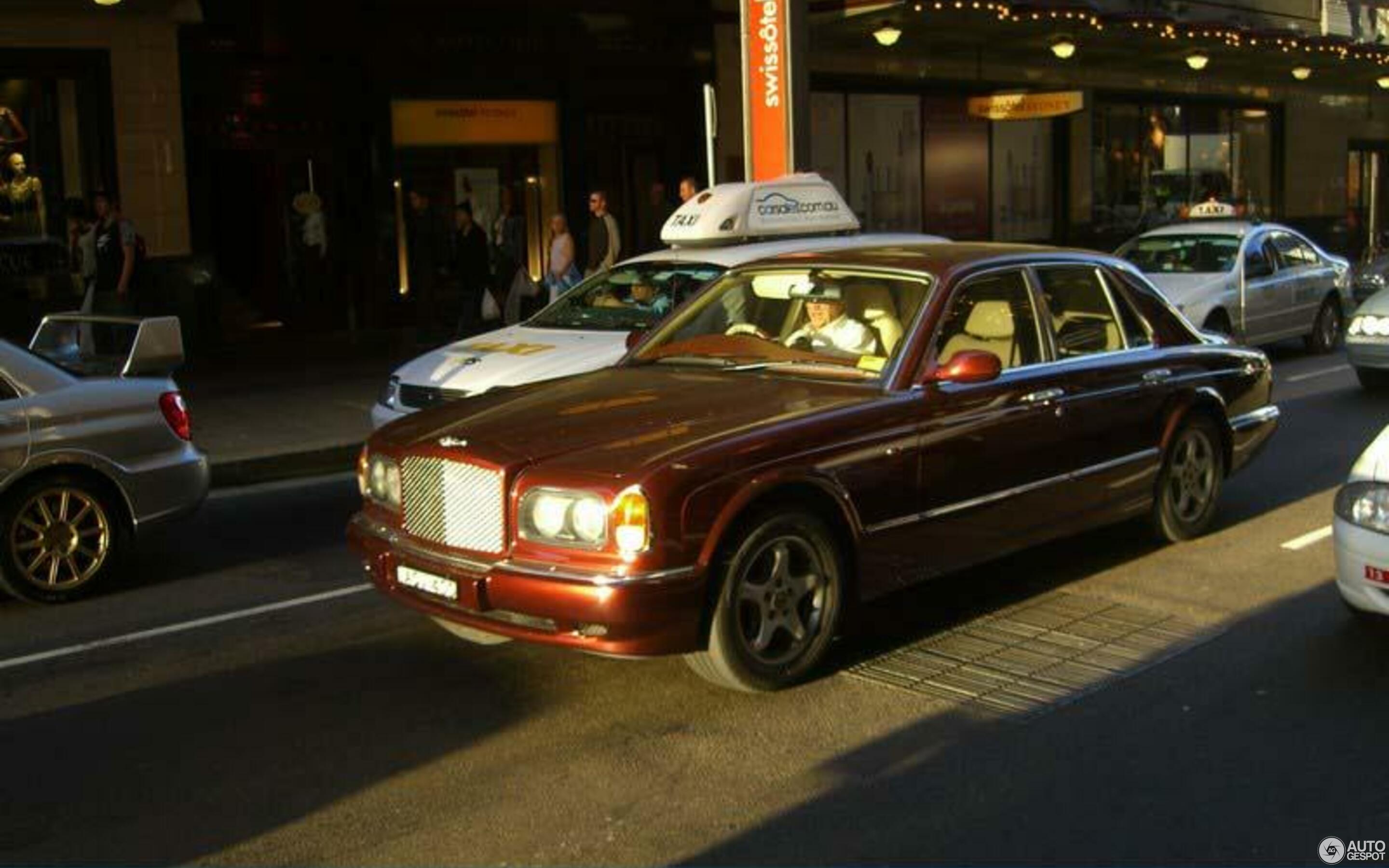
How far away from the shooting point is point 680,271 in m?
10.7

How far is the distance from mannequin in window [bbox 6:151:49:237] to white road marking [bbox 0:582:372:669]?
32.4 feet

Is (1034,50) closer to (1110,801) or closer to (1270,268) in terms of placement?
(1270,268)

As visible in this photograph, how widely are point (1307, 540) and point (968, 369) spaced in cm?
297

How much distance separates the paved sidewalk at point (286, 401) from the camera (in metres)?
11.5

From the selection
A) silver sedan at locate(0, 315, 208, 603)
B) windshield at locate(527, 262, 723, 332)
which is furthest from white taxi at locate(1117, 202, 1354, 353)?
silver sedan at locate(0, 315, 208, 603)

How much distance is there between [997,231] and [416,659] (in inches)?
856

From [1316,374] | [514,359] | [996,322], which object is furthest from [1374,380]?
[996,322]

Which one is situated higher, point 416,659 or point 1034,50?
point 1034,50

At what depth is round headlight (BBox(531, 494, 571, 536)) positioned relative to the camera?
5.26 meters

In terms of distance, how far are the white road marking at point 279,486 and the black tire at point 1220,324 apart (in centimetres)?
891

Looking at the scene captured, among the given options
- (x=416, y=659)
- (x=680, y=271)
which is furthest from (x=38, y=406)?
(x=680, y=271)

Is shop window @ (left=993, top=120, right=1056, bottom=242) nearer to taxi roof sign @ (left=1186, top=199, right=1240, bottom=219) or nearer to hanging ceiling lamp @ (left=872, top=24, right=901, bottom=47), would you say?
taxi roof sign @ (left=1186, top=199, right=1240, bottom=219)

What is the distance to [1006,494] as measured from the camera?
653cm

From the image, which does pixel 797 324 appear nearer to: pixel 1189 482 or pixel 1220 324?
pixel 1189 482
